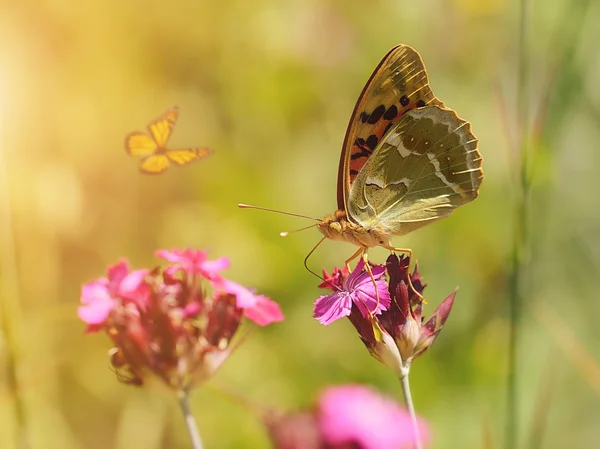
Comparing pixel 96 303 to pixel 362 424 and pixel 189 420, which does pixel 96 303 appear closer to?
pixel 189 420

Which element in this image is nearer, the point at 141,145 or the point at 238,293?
the point at 238,293

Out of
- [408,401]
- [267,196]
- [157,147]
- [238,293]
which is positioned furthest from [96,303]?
[267,196]

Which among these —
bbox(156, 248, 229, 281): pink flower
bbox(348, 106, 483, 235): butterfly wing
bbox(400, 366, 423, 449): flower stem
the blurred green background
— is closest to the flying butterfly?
bbox(348, 106, 483, 235): butterfly wing

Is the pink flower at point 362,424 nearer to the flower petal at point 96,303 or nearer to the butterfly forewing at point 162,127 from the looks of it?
the flower petal at point 96,303

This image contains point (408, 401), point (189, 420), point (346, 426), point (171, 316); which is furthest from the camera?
point (346, 426)

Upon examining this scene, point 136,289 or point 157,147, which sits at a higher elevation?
point 157,147

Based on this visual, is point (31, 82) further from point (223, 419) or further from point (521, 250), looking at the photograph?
point (521, 250)
